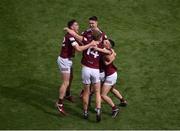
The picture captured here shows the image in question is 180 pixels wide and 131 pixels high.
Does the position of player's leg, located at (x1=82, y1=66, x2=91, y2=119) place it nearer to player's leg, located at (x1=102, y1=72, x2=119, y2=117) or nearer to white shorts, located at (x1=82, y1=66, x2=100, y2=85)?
white shorts, located at (x1=82, y1=66, x2=100, y2=85)

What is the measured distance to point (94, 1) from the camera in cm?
2011

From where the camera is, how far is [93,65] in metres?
13.5

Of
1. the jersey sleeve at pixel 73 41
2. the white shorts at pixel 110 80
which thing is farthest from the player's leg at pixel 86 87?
the jersey sleeve at pixel 73 41

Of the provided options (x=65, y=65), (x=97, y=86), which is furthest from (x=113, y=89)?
(x=65, y=65)

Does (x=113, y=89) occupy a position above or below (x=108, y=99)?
Result: above

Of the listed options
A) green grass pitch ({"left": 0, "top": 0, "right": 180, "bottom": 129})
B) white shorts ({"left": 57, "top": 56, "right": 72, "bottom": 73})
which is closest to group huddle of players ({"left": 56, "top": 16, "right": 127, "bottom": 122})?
white shorts ({"left": 57, "top": 56, "right": 72, "bottom": 73})

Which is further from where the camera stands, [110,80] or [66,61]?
[66,61]

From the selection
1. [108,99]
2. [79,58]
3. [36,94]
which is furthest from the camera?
[79,58]

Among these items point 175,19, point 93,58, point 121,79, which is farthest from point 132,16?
point 93,58

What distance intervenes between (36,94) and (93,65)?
Answer: 106 inches

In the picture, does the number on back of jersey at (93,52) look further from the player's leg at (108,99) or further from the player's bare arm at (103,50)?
the player's leg at (108,99)

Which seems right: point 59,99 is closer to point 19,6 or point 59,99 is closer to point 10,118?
point 10,118

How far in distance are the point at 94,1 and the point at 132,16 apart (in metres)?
1.86

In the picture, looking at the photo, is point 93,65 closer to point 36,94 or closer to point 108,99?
point 108,99
